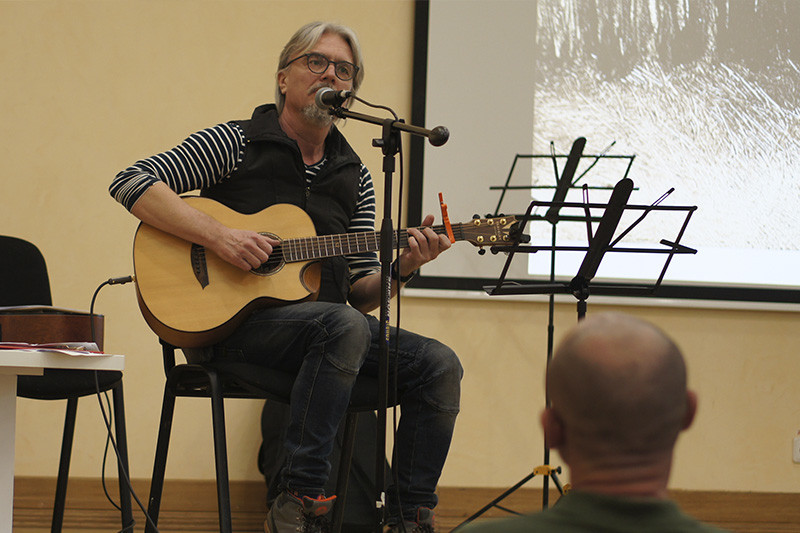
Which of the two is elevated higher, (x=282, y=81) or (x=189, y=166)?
(x=282, y=81)

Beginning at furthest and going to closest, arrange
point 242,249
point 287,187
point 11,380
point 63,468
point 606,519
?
point 63,468 → point 287,187 → point 242,249 → point 11,380 → point 606,519

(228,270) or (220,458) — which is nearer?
(220,458)

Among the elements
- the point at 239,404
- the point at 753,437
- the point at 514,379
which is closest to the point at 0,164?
the point at 239,404

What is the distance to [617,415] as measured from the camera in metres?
0.68

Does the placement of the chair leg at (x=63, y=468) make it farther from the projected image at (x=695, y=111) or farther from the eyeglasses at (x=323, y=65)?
the projected image at (x=695, y=111)

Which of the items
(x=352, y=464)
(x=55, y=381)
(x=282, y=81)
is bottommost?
(x=352, y=464)

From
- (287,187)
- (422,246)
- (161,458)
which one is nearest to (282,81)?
(287,187)

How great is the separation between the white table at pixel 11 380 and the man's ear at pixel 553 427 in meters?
1.03

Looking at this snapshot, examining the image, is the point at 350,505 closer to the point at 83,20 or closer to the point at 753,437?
the point at 753,437

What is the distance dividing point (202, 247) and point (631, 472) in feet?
5.01

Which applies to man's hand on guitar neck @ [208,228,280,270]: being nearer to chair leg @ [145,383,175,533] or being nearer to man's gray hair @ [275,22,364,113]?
chair leg @ [145,383,175,533]

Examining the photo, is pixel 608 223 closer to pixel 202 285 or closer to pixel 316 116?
pixel 316 116

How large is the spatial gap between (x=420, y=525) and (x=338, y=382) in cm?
39

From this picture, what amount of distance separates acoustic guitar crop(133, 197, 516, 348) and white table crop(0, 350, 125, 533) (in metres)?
0.34
